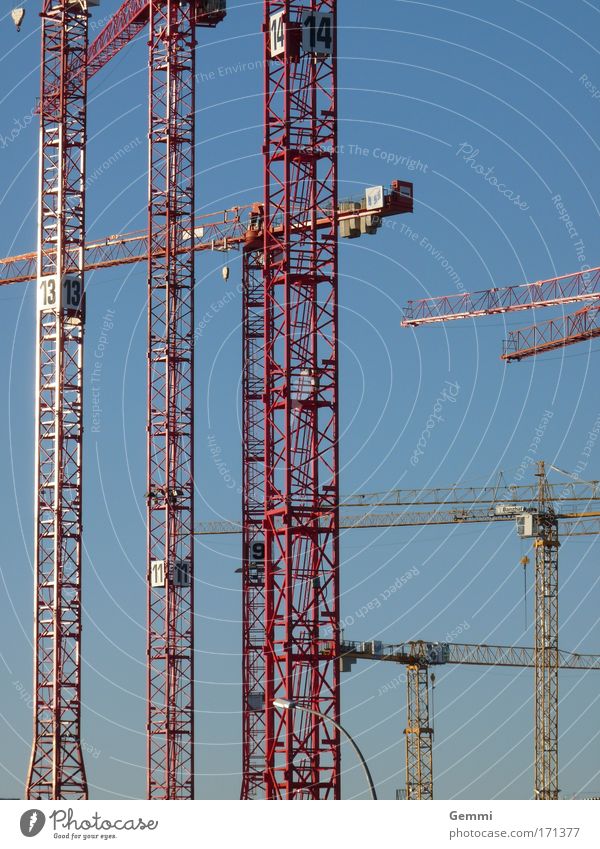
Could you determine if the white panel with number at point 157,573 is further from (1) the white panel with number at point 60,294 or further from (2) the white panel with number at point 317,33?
(2) the white panel with number at point 317,33

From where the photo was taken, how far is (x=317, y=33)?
278 ft

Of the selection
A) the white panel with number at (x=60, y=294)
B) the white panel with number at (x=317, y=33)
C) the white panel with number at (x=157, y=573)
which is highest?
the white panel with number at (x=317, y=33)

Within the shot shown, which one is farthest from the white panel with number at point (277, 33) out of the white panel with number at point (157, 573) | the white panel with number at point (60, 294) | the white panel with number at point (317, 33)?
the white panel with number at point (157, 573)

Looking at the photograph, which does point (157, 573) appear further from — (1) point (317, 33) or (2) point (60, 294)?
(1) point (317, 33)

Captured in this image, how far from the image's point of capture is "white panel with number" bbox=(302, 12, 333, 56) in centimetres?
8456

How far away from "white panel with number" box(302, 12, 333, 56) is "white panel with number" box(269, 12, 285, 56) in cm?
91

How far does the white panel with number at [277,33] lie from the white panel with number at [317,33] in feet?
2.98

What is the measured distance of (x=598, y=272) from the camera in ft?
431

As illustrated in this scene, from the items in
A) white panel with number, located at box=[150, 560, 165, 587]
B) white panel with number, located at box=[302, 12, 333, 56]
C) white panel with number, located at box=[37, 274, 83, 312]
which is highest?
white panel with number, located at box=[302, 12, 333, 56]

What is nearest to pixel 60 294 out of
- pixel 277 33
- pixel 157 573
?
pixel 157 573

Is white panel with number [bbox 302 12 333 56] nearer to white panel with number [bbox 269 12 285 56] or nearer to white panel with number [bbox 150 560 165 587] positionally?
white panel with number [bbox 269 12 285 56]

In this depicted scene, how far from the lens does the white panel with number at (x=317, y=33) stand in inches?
3329

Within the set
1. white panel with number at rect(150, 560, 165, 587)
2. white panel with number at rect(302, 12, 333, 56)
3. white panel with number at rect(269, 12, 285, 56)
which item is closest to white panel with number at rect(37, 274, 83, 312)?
white panel with number at rect(150, 560, 165, 587)
